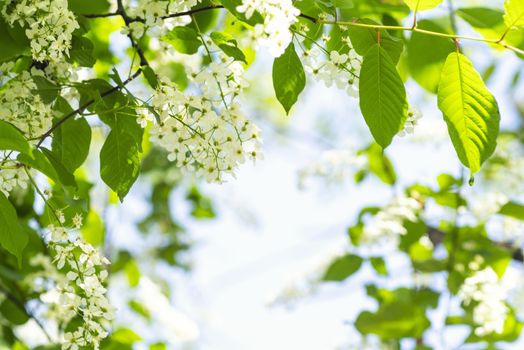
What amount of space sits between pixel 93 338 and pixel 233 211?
3239mm

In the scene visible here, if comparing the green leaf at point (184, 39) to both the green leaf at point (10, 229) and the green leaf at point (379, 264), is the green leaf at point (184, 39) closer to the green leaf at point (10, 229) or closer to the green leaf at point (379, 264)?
the green leaf at point (10, 229)

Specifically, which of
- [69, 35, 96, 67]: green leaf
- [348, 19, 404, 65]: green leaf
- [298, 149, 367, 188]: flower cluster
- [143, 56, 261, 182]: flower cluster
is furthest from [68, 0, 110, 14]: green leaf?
[298, 149, 367, 188]: flower cluster

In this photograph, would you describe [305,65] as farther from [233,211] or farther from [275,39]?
[233,211]

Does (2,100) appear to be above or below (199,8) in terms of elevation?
below

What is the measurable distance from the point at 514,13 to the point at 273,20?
20.2 inches

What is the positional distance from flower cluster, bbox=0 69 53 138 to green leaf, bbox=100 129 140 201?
0.13 meters

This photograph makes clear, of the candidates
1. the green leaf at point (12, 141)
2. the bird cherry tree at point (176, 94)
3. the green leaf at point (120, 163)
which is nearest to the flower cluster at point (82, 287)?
the bird cherry tree at point (176, 94)

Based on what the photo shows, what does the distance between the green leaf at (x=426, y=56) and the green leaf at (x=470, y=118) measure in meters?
0.54

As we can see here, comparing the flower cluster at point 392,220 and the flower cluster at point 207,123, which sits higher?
the flower cluster at point 392,220

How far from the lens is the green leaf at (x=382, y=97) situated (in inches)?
50.6

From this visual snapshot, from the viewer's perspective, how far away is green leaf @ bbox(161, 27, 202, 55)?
57.2 inches

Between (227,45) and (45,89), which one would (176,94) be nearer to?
(227,45)

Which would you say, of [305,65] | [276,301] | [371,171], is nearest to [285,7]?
[305,65]

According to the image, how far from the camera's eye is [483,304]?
263 centimetres
